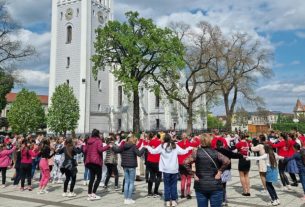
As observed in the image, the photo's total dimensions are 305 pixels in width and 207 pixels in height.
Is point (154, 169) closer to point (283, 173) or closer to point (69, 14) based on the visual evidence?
point (283, 173)

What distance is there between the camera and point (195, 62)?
40.6m

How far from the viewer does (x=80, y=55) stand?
170 feet

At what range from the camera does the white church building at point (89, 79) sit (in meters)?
51.7

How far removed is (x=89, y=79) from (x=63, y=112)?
304 inches

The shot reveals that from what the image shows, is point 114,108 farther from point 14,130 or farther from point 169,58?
point 169,58

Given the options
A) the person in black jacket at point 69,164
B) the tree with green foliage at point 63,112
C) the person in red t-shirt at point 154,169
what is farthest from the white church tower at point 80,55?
the person in red t-shirt at point 154,169

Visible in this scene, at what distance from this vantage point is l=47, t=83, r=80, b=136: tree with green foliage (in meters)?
46.8

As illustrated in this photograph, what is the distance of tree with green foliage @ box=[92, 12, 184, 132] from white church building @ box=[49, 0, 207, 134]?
452 inches

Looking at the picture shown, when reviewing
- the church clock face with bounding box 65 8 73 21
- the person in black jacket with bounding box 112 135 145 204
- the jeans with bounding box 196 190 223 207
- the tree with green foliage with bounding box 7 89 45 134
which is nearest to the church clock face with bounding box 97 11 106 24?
the church clock face with bounding box 65 8 73 21

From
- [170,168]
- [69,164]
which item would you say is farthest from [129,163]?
[69,164]

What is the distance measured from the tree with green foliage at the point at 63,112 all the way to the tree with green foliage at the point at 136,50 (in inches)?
428

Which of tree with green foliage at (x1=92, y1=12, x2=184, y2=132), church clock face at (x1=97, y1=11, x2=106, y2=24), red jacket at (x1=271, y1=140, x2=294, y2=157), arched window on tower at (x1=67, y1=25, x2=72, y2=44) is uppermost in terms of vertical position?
church clock face at (x1=97, y1=11, x2=106, y2=24)

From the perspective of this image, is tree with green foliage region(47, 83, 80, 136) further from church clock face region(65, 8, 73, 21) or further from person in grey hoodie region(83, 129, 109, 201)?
person in grey hoodie region(83, 129, 109, 201)

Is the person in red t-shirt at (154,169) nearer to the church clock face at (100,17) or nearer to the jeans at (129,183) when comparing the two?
the jeans at (129,183)
